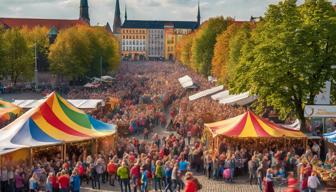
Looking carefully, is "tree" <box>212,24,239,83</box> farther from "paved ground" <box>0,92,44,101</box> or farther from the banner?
the banner

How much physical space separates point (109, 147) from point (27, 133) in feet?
12.6

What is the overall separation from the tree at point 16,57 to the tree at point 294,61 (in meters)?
37.2

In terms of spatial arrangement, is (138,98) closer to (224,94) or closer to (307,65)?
(224,94)

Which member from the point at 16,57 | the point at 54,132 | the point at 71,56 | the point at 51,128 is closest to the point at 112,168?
the point at 54,132

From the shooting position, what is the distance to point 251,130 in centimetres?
2191

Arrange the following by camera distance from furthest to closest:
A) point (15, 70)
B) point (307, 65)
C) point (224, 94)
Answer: point (15, 70)
point (224, 94)
point (307, 65)

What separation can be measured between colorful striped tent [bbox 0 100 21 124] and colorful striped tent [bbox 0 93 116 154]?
265 inches

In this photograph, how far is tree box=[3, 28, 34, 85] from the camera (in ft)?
194

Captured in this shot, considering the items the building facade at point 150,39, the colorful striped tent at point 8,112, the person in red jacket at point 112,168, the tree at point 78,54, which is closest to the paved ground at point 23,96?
the tree at point 78,54

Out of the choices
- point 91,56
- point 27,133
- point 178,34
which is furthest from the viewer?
point 178,34

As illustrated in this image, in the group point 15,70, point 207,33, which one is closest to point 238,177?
point 15,70

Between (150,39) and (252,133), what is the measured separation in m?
175

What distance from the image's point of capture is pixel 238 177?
67.1 ft

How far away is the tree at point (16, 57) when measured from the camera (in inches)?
2324
